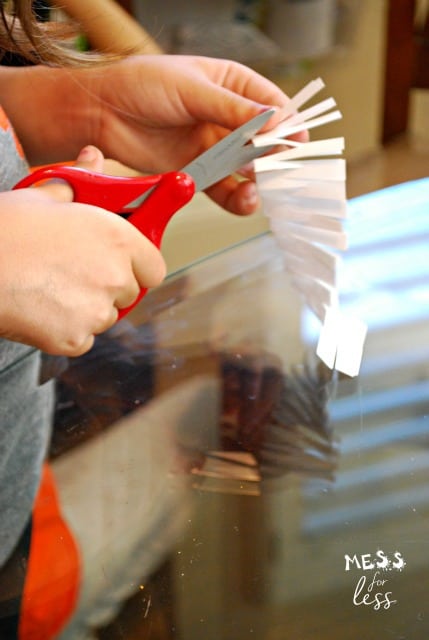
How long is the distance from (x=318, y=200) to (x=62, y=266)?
7.0 inches

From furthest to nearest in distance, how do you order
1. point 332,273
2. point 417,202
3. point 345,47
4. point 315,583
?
point 345,47
point 417,202
point 332,273
point 315,583

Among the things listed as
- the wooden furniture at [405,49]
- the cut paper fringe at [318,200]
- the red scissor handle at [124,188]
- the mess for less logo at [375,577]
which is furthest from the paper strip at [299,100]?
the wooden furniture at [405,49]

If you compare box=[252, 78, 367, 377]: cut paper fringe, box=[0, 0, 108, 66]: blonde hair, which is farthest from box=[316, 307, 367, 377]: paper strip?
box=[0, 0, 108, 66]: blonde hair

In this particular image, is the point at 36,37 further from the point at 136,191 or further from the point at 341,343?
the point at 341,343

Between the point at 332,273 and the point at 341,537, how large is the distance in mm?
181

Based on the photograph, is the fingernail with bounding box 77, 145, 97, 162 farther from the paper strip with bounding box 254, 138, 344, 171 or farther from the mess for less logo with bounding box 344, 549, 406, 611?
the mess for less logo with bounding box 344, 549, 406, 611

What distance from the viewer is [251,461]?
0.46m

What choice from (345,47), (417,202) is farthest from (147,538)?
(345,47)

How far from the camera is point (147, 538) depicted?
0.41 meters

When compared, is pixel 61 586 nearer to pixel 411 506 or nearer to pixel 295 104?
pixel 411 506

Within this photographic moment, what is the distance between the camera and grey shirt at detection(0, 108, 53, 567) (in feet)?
1.53

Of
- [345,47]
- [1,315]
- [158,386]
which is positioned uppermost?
[1,315]

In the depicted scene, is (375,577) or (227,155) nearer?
(375,577)

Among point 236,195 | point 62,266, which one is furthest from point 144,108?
point 62,266
